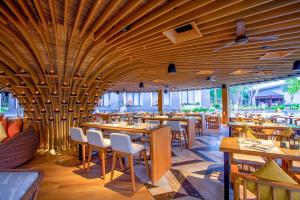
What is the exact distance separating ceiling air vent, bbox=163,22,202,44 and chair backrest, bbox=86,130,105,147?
2.51 meters

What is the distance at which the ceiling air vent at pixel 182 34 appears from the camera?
385 centimetres

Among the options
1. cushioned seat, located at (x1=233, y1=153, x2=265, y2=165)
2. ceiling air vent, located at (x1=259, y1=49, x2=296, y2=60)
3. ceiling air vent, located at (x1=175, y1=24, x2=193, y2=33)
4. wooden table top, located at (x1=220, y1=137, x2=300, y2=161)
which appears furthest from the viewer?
ceiling air vent, located at (x1=259, y1=49, x2=296, y2=60)

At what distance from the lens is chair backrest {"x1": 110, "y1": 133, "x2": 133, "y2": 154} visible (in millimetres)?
3342

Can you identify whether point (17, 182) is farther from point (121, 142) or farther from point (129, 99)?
point (129, 99)

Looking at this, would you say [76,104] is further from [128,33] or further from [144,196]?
[144,196]

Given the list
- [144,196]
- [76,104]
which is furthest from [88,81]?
[144,196]

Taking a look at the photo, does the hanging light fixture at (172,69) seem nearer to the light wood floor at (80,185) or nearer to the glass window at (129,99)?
the light wood floor at (80,185)

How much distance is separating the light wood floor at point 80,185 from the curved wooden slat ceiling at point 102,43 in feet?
4.83

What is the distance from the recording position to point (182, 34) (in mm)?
4141

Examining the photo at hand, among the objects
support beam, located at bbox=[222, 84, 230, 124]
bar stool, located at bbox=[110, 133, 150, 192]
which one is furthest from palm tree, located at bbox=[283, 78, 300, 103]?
bar stool, located at bbox=[110, 133, 150, 192]

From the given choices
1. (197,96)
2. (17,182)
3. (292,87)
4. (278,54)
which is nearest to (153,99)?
(197,96)

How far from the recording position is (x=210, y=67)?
23.0 feet

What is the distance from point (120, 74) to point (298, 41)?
513cm

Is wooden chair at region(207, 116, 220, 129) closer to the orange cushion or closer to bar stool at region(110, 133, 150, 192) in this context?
bar stool at region(110, 133, 150, 192)
